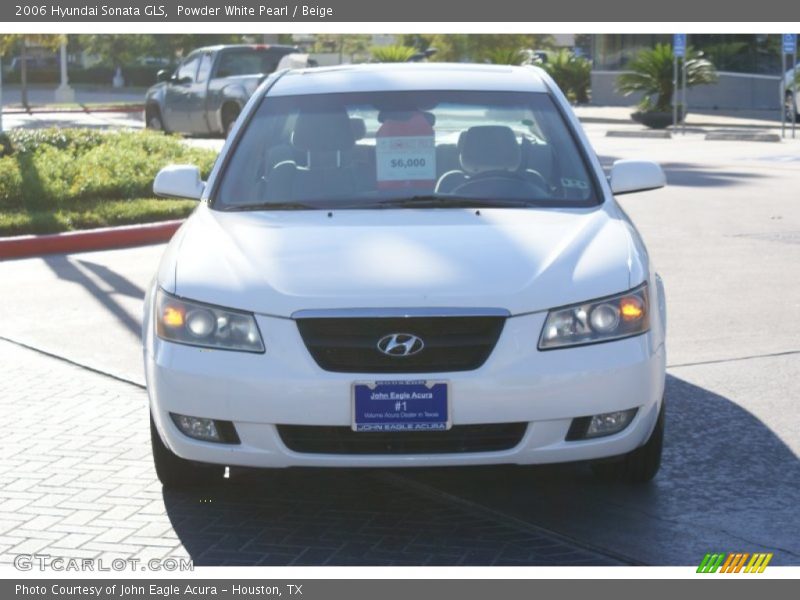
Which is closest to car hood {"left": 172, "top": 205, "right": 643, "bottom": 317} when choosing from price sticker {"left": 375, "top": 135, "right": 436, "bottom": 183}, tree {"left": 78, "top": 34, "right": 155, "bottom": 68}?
price sticker {"left": 375, "top": 135, "right": 436, "bottom": 183}

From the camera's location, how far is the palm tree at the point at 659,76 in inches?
1320

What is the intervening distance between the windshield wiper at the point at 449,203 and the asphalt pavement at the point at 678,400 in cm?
108

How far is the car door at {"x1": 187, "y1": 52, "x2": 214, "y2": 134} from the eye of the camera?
1120 inches

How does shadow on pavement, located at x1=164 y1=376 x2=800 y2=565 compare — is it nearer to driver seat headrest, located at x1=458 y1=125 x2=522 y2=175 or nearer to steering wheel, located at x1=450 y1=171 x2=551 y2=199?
steering wheel, located at x1=450 y1=171 x2=551 y2=199

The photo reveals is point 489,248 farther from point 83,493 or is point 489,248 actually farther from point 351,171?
point 83,493

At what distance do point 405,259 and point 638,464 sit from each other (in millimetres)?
1237

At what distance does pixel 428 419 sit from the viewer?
4.97 m

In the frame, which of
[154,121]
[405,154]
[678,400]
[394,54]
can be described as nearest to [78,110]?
[394,54]

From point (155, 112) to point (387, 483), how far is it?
985 inches

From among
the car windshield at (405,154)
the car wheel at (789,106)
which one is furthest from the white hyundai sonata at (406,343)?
the car wheel at (789,106)

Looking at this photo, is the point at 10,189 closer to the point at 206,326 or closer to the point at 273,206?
the point at 273,206

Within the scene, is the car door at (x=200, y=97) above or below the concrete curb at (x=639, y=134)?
above

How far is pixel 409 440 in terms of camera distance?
199 inches

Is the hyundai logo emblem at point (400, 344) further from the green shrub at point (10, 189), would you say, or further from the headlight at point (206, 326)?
the green shrub at point (10, 189)
